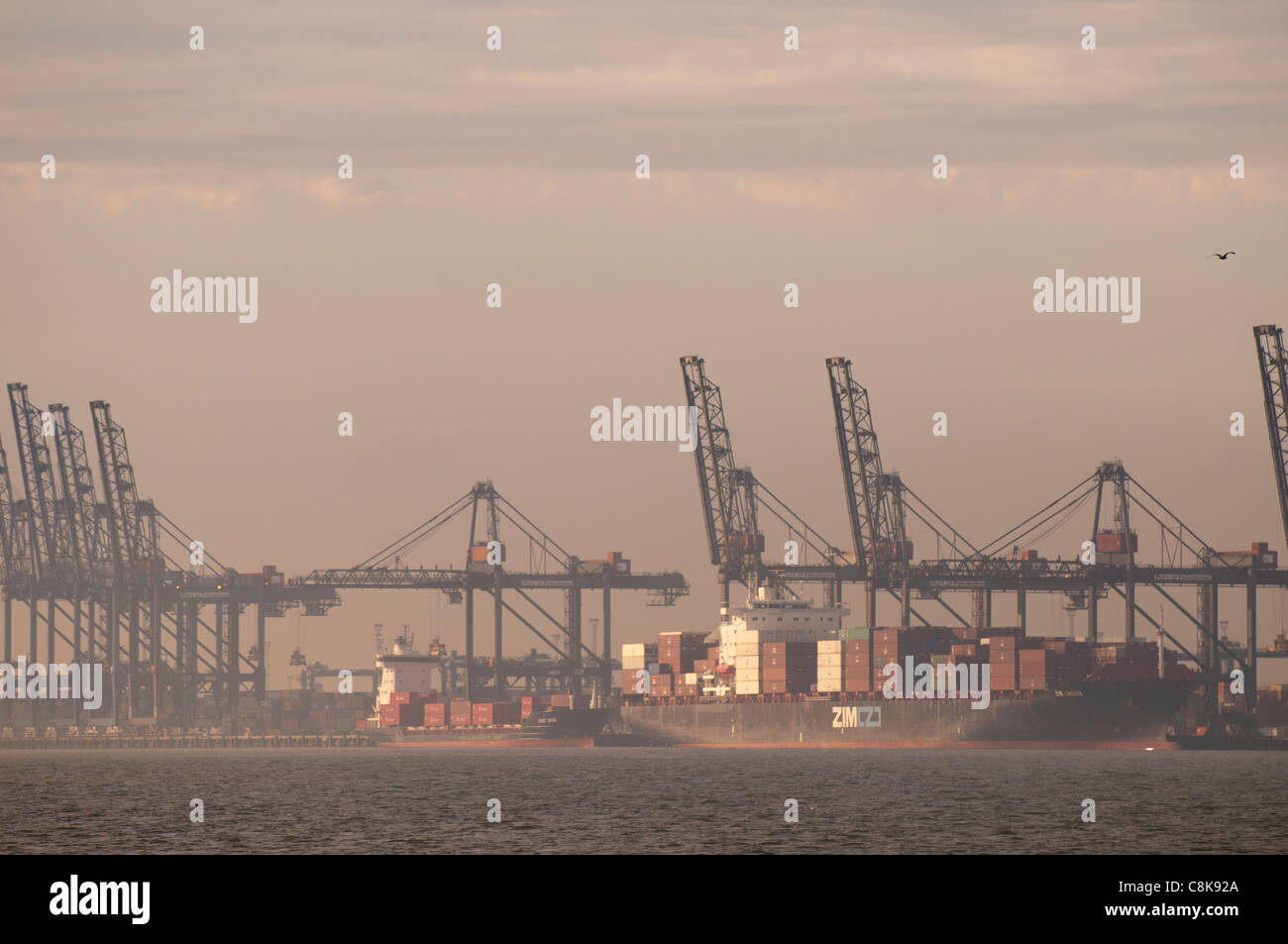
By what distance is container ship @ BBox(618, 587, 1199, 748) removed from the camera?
432 feet

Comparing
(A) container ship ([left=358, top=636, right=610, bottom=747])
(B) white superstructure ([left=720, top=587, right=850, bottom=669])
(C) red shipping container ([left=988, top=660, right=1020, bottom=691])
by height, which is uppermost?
(B) white superstructure ([left=720, top=587, right=850, bottom=669])

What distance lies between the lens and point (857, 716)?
140 meters

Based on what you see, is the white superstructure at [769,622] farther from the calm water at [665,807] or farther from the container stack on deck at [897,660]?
the calm water at [665,807]

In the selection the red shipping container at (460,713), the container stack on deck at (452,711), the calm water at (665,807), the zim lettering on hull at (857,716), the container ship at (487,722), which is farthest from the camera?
the red shipping container at (460,713)

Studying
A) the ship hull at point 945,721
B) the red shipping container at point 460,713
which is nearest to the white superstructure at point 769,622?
the ship hull at point 945,721

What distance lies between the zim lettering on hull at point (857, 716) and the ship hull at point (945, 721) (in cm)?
7

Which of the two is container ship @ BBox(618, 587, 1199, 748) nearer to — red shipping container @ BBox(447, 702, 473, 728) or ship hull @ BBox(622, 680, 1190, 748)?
ship hull @ BBox(622, 680, 1190, 748)

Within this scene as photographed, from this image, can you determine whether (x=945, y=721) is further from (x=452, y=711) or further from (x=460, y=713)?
(x=452, y=711)

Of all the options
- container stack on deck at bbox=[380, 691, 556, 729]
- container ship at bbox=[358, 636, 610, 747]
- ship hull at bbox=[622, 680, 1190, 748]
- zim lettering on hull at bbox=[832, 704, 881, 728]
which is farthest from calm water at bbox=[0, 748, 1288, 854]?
container stack on deck at bbox=[380, 691, 556, 729]

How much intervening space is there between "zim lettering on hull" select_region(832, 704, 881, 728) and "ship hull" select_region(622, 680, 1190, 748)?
0.07 m

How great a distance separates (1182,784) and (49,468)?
141 meters

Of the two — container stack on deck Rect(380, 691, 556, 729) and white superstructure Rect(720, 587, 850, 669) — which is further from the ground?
white superstructure Rect(720, 587, 850, 669)

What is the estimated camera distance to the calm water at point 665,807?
2047 inches
